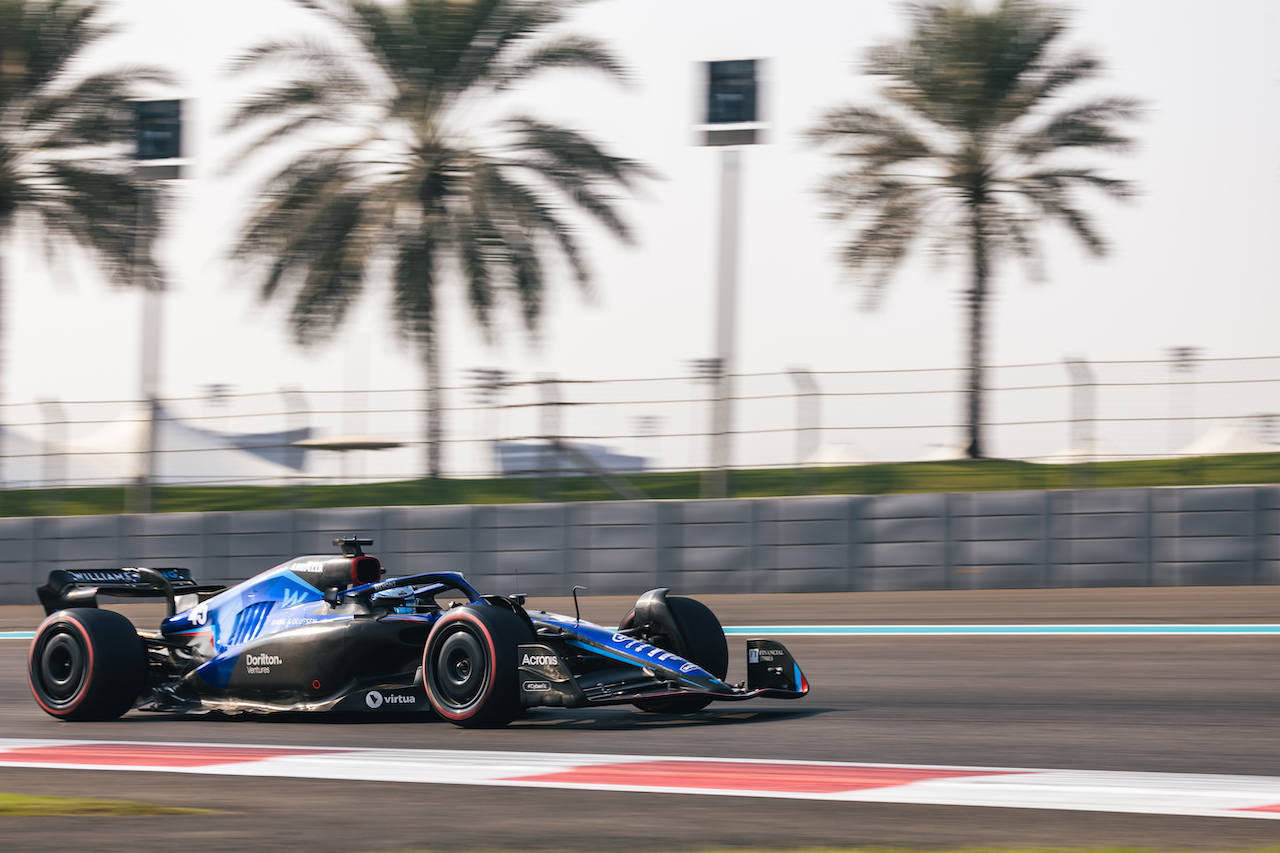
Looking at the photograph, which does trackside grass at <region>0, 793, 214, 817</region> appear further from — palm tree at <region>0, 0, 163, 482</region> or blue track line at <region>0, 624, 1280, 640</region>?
palm tree at <region>0, 0, 163, 482</region>

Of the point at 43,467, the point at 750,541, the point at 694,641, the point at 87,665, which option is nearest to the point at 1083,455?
the point at 750,541

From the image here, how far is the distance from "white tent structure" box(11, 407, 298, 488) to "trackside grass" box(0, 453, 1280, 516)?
0.57 ft

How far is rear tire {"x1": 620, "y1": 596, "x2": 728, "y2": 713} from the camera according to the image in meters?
7.08

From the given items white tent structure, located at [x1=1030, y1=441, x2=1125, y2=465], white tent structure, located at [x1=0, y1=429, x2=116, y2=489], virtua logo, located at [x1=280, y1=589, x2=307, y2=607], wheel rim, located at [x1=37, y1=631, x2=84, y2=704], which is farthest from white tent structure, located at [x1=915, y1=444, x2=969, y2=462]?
white tent structure, located at [x1=0, y1=429, x2=116, y2=489]

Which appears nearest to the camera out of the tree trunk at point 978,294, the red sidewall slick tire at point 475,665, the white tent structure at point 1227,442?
the red sidewall slick tire at point 475,665

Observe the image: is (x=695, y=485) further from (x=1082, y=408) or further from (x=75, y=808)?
(x=75, y=808)

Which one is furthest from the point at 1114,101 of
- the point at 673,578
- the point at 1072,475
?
the point at 673,578

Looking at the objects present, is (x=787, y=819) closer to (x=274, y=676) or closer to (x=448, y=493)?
(x=274, y=676)

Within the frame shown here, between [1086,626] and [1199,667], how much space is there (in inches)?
97.6

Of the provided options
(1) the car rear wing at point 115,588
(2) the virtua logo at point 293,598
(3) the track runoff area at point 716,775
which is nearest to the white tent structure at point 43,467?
(1) the car rear wing at point 115,588

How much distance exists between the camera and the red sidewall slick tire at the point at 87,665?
7480mm

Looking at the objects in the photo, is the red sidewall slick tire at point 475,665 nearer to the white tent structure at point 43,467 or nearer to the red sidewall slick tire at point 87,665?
the red sidewall slick tire at point 87,665

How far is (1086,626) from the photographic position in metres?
11.2

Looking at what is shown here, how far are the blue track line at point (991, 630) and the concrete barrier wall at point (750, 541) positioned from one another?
208 cm
